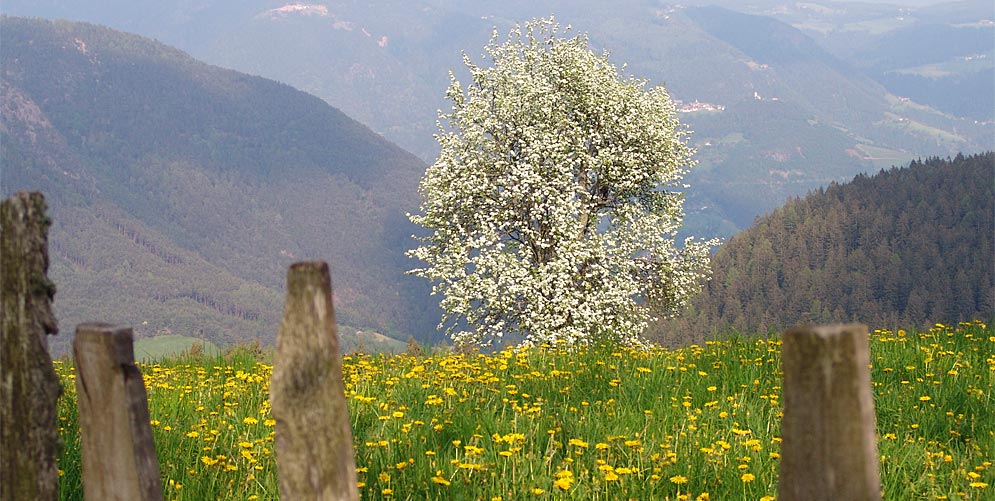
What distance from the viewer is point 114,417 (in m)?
3.25

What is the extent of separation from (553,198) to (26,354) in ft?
90.3

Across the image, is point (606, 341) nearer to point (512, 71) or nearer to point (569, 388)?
point (569, 388)

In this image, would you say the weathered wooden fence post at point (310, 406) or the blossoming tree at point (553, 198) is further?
the blossoming tree at point (553, 198)

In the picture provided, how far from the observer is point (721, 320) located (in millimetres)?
190125

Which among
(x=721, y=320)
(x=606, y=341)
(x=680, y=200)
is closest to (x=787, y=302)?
(x=721, y=320)

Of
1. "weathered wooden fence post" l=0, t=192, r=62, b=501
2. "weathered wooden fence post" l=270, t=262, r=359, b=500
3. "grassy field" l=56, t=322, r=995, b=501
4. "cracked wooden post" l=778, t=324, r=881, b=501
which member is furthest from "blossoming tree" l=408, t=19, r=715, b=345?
"cracked wooden post" l=778, t=324, r=881, b=501

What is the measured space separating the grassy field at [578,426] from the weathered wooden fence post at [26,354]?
2428 millimetres

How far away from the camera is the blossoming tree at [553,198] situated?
30.2m

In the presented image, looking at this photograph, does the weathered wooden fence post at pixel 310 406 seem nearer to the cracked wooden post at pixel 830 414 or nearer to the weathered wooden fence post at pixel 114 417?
the weathered wooden fence post at pixel 114 417

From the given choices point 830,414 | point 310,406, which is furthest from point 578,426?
point 830,414

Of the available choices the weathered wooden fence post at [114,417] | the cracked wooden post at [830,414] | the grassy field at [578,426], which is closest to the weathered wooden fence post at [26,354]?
the weathered wooden fence post at [114,417]

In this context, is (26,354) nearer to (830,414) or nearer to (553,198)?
(830,414)

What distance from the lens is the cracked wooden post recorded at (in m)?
2.56

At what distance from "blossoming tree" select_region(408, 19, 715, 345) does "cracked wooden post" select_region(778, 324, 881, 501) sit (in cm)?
2627
